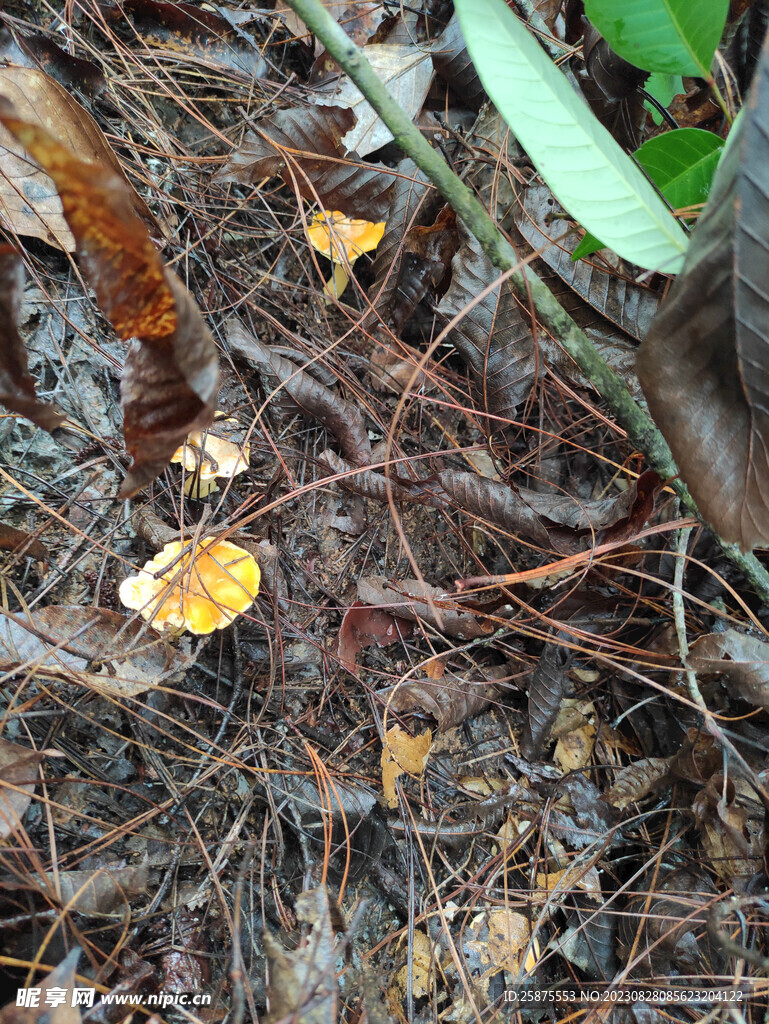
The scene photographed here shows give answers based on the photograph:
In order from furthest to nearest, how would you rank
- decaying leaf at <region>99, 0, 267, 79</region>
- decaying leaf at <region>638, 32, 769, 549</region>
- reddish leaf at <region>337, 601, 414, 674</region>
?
decaying leaf at <region>99, 0, 267, 79</region> < reddish leaf at <region>337, 601, 414, 674</region> < decaying leaf at <region>638, 32, 769, 549</region>

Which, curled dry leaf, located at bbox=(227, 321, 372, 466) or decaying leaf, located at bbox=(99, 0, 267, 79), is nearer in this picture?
curled dry leaf, located at bbox=(227, 321, 372, 466)

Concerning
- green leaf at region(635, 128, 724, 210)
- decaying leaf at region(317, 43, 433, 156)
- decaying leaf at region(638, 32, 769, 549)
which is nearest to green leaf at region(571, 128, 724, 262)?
green leaf at region(635, 128, 724, 210)

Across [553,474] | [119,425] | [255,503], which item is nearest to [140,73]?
[119,425]

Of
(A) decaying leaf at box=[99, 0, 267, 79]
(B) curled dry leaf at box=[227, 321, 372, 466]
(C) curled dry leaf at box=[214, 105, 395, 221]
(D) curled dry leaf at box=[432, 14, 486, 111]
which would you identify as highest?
(D) curled dry leaf at box=[432, 14, 486, 111]

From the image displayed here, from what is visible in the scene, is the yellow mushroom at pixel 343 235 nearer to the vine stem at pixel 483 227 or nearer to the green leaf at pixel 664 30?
the vine stem at pixel 483 227

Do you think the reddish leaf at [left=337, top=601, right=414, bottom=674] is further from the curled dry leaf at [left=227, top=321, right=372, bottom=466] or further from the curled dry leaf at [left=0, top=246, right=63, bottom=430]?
the curled dry leaf at [left=0, top=246, right=63, bottom=430]

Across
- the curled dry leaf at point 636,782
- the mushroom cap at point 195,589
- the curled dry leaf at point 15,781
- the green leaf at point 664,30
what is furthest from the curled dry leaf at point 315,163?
the curled dry leaf at point 636,782

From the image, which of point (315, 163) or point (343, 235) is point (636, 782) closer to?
point (343, 235)
